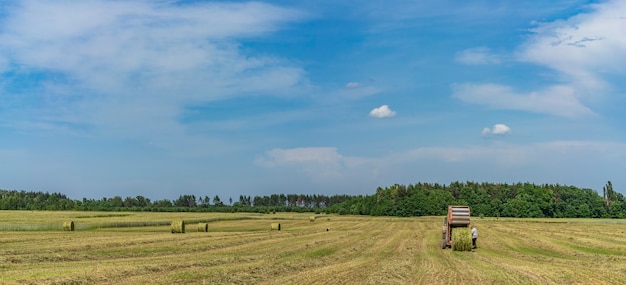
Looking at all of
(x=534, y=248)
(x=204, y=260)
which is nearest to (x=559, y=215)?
(x=534, y=248)

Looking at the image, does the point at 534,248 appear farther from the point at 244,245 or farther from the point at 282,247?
the point at 244,245

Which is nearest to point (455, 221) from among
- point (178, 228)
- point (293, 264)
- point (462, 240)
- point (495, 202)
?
point (462, 240)

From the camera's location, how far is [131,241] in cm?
3528

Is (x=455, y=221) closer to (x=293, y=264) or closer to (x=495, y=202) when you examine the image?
(x=293, y=264)

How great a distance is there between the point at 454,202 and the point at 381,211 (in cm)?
2029

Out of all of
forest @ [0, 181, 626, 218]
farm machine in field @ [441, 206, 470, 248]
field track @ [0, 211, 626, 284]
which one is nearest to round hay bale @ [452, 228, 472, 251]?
field track @ [0, 211, 626, 284]

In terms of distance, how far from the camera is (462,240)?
32.0 m

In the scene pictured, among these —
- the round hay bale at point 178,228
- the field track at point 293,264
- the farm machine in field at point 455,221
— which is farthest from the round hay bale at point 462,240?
the round hay bale at point 178,228

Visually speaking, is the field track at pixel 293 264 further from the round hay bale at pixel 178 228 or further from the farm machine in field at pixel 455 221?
the round hay bale at pixel 178 228

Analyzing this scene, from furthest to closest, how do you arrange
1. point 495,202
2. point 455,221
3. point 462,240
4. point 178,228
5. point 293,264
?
1. point 495,202
2. point 178,228
3. point 455,221
4. point 462,240
5. point 293,264

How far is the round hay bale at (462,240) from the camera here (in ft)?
105

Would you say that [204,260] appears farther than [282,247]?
No

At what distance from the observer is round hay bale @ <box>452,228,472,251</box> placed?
32000 millimetres

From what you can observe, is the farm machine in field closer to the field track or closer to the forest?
the field track
